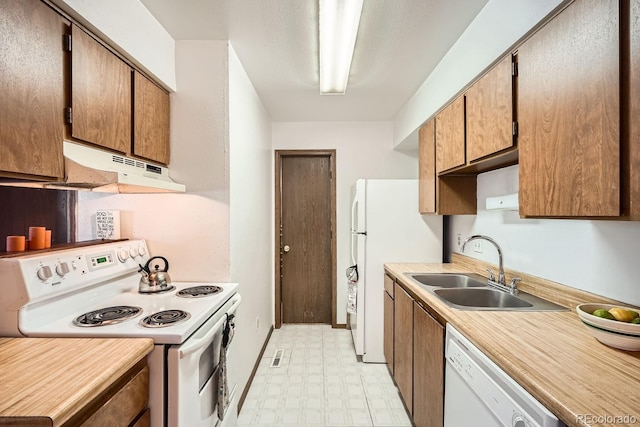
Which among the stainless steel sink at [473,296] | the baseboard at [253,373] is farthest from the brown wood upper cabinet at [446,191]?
the baseboard at [253,373]

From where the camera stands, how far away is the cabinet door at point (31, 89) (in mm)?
955

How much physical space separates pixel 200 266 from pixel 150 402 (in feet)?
2.90

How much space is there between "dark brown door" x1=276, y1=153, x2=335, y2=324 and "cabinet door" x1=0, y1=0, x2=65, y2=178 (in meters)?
2.57

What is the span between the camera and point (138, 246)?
5.97ft

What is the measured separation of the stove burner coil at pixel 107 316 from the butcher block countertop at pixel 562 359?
4.73 ft

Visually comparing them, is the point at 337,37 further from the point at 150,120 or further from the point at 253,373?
the point at 253,373

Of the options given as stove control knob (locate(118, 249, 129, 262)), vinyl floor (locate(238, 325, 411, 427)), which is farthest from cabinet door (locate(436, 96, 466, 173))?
stove control knob (locate(118, 249, 129, 262))

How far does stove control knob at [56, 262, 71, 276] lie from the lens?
4.16ft

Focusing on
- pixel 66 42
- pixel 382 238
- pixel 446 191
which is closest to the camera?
pixel 66 42

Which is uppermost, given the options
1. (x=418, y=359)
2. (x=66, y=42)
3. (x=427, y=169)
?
(x=66, y=42)

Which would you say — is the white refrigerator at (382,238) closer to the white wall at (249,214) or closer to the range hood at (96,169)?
the white wall at (249,214)

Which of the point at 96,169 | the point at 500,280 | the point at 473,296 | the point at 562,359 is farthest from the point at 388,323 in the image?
the point at 96,169

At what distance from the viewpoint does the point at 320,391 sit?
2.29 metres

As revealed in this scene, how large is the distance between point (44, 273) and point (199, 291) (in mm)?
691
